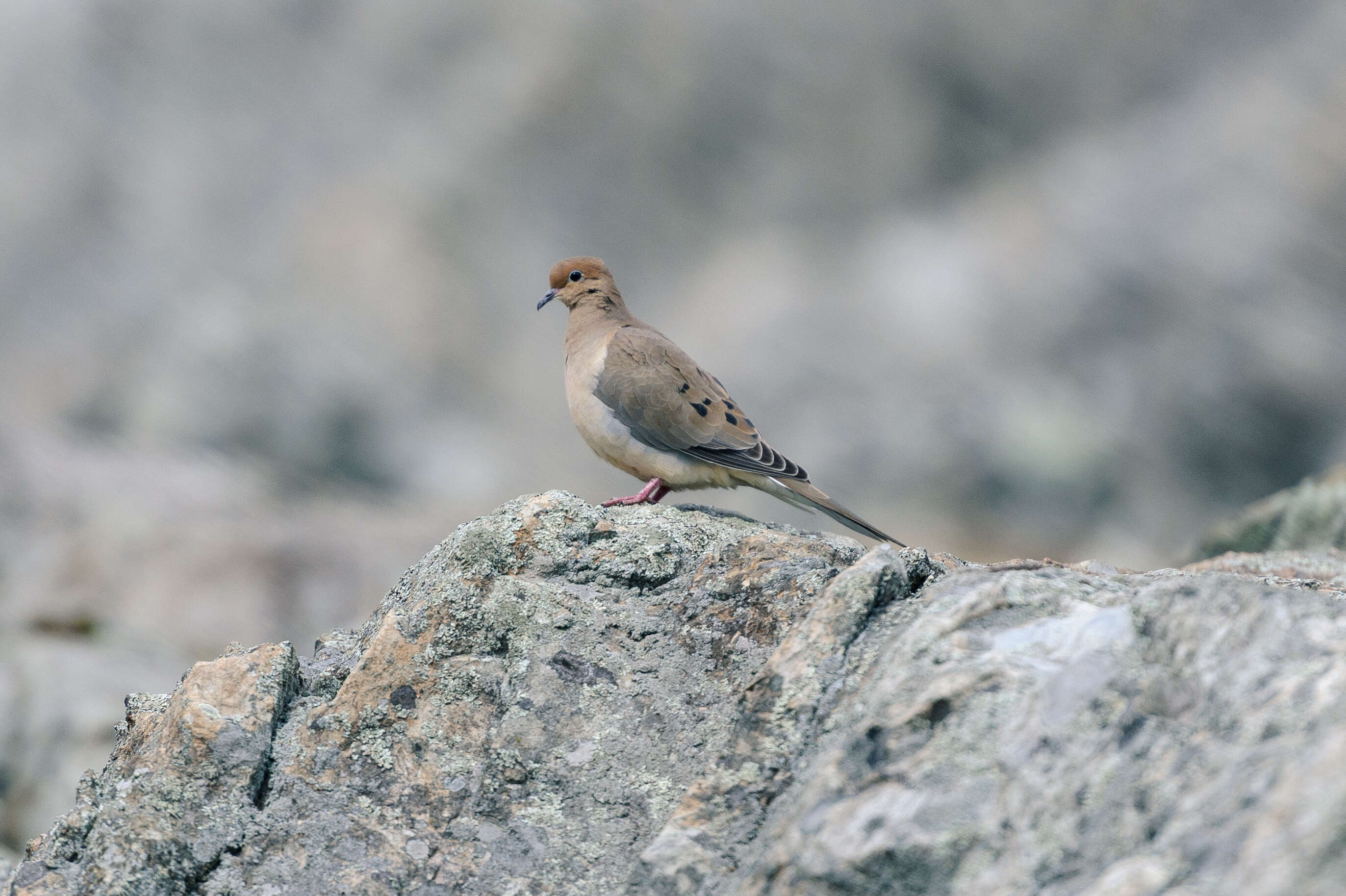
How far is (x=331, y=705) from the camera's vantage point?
2.91 meters

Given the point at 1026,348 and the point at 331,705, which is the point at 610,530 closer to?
the point at 331,705

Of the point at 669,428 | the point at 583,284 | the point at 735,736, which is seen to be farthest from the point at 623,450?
the point at 735,736

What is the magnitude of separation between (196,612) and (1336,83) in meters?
14.2

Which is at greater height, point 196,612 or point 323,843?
point 196,612

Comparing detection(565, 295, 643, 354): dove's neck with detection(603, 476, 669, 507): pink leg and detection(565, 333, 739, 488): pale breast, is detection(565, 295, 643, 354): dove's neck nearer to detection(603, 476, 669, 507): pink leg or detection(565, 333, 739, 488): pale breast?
detection(565, 333, 739, 488): pale breast

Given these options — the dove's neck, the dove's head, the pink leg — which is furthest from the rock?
the dove's head

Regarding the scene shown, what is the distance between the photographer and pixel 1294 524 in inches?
239

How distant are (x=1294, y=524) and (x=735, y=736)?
15.9ft

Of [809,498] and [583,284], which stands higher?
[583,284]

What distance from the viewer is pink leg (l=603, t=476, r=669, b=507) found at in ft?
14.1

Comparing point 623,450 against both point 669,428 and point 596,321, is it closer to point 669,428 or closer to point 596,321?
point 669,428

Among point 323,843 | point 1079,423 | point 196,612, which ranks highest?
point 1079,423

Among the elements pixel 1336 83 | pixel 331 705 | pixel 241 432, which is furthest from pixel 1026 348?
pixel 331 705

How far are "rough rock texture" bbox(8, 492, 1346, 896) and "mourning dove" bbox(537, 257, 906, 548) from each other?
1.29 m
